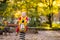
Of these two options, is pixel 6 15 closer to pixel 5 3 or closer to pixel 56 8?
pixel 5 3

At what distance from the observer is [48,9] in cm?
3347

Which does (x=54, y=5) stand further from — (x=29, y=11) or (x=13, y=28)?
(x=13, y=28)

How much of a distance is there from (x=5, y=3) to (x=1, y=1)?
70 centimetres

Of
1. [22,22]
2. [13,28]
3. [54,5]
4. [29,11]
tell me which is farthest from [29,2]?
[22,22]

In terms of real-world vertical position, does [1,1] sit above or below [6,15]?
above

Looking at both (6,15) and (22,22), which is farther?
(6,15)

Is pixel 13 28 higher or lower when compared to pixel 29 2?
lower

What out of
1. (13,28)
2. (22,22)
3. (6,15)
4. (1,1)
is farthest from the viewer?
(6,15)

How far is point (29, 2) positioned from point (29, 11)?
150 centimetres

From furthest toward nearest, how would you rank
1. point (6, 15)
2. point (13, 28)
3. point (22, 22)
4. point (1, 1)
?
point (6, 15)
point (1, 1)
point (13, 28)
point (22, 22)

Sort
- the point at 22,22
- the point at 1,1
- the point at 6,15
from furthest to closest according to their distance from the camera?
the point at 6,15
the point at 1,1
the point at 22,22

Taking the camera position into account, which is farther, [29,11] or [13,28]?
[29,11]

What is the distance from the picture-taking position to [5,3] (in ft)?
106

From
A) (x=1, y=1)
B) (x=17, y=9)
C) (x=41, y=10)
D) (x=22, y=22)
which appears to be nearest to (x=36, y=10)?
(x=41, y=10)
